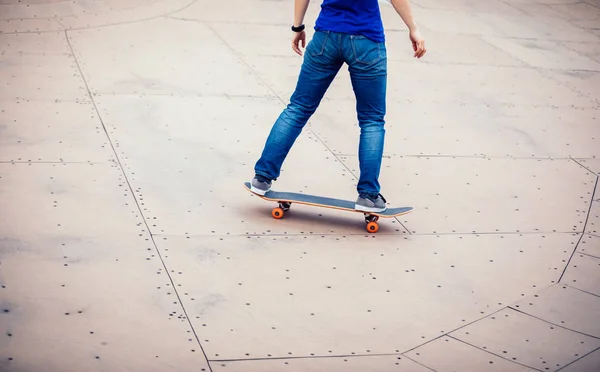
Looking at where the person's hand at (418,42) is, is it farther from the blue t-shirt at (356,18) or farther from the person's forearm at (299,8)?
the person's forearm at (299,8)

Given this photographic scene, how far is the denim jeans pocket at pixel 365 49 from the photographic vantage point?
527cm

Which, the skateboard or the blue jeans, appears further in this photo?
the skateboard

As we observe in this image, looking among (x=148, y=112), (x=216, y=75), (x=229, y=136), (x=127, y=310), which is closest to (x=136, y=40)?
(x=216, y=75)

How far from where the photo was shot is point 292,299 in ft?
15.3

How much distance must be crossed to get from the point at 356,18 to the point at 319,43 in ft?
1.00

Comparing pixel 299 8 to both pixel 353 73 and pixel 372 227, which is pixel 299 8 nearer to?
pixel 353 73

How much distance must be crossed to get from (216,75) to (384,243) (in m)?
3.88

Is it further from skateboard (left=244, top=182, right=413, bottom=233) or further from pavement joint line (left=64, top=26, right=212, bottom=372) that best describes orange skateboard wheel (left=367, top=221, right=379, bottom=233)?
pavement joint line (left=64, top=26, right=212, bottom=372)

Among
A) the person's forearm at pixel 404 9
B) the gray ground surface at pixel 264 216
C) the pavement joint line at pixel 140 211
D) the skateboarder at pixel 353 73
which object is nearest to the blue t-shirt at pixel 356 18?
the skateboarder at pixel 353 73

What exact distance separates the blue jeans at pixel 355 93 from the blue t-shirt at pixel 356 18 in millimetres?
41

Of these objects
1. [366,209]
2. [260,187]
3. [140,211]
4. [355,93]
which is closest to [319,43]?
[355,93]

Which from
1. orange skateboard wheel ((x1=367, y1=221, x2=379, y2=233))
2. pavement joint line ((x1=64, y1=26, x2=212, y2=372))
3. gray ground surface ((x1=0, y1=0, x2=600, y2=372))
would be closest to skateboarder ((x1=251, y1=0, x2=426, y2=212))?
orange skateboard wheel ((x1=367, y1=221, x2=379, y2=233))

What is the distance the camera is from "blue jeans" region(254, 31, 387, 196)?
17.4ft

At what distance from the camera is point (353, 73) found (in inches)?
213
